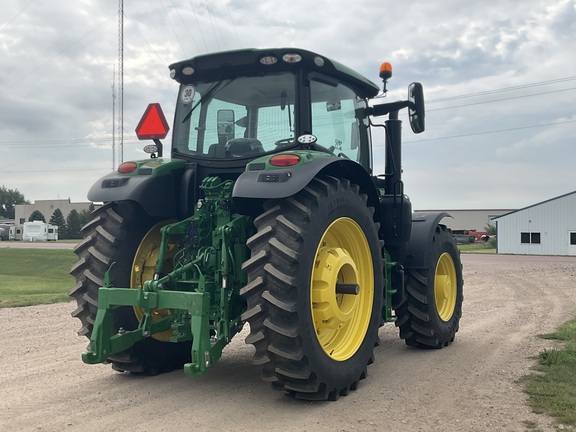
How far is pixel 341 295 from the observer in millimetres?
5156

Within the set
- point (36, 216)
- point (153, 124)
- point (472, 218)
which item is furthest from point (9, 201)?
point (153, 124)

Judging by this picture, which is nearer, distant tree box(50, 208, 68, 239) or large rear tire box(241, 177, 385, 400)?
large rear tire box(241, 177, 385, 400)

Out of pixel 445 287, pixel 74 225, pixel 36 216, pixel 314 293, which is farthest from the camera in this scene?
pixel 36 216

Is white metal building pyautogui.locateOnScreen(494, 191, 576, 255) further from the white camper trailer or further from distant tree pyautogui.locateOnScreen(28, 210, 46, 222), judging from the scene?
distant tree pyautogui.locateOnScreen(28, 210, 46, 222)

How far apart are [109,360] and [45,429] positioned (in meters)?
1.36

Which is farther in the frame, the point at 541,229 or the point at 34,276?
the point at 541,229

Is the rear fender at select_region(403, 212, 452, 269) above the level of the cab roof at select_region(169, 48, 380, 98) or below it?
below

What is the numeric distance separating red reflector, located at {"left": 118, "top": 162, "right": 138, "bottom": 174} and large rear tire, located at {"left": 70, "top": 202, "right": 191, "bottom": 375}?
313 millimetres

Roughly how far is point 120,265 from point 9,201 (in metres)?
129

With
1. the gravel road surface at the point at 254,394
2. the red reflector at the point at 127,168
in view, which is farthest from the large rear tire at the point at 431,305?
the red reflector at the point at 127,168

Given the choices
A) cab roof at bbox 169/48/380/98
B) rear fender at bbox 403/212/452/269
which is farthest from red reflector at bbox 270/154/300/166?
rear fender at bbox 403/212/452/269

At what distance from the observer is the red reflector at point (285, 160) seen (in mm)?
4512

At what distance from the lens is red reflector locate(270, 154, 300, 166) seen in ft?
14.8

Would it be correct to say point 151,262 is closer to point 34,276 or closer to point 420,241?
point 420,241
